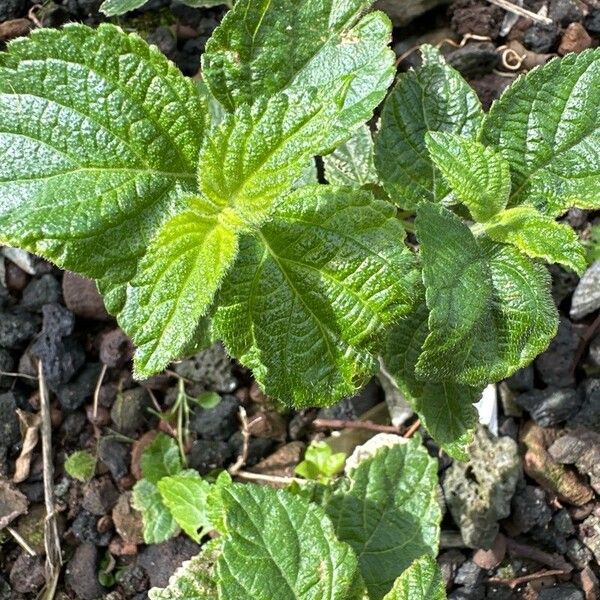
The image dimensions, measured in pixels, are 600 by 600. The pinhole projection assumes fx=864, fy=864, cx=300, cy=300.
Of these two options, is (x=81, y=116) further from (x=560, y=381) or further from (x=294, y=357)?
(x=560, y=381)

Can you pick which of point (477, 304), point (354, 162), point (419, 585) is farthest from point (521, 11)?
point (419, 585)

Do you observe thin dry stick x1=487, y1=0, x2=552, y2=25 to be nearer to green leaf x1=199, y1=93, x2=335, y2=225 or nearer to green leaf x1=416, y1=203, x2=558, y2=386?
green leaf x1=416, y1=203, x2=558, y2=386

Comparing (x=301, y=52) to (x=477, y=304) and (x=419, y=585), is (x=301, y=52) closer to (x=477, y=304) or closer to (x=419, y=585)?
(x=477, y=304)

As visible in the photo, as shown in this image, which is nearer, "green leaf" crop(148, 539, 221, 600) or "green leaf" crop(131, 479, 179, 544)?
"green leaf" crop(148, 539, 221, 600)

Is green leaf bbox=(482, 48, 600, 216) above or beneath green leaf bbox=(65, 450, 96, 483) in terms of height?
above

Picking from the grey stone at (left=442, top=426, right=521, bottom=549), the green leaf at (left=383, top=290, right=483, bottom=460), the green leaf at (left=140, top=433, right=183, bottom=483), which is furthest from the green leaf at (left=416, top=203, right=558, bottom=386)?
the green leaf at (left=140, top=433, right=183, bottom=483)

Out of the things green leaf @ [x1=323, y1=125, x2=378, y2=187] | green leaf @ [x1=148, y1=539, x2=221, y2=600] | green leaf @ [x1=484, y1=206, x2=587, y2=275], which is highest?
green leaf @ [x1=484, y1=206, x2=587, y2=275]

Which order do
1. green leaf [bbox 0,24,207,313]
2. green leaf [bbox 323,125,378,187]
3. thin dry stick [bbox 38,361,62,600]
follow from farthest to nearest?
thin dry stick [bbox 38,361,62,600]
green leaf [bbox 323,125,378,187]
green leaf [bbox 0,24,207,313]

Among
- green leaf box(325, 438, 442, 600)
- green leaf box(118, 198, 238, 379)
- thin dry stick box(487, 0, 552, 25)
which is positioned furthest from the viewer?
thin dry stick box(487, 0, 552, 25)
